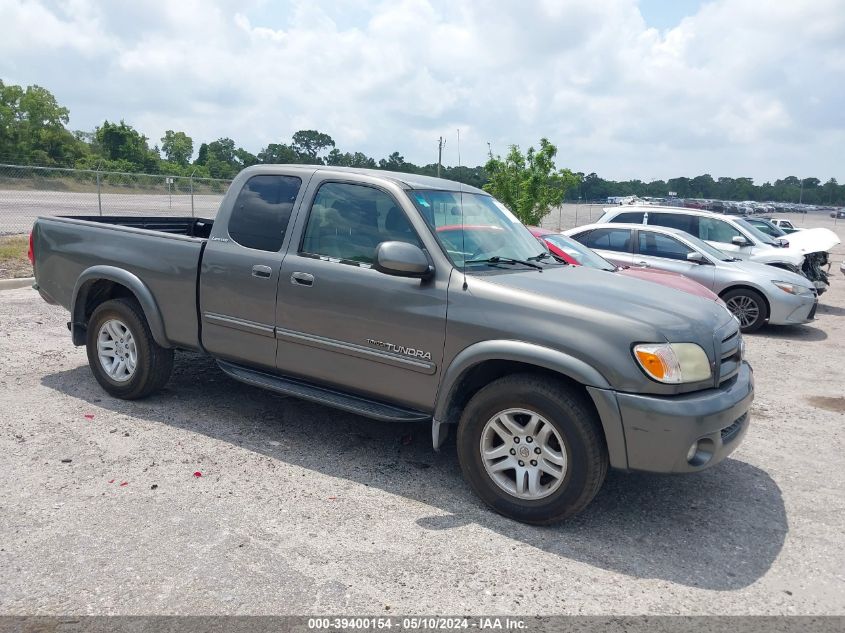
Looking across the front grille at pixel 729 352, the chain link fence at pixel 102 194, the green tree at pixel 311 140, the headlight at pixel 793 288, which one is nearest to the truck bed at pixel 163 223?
the front grille at pixel 729 352

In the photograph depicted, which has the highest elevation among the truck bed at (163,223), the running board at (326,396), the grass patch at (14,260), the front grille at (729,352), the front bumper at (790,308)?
the truck bed at (163,223)

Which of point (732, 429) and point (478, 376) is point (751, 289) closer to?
point (732, 429)

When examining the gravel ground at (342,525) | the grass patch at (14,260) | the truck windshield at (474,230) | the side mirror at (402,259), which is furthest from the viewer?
the grass patch at (14,260)

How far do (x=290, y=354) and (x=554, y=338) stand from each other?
1.90 m

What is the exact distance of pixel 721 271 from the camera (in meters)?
10.7

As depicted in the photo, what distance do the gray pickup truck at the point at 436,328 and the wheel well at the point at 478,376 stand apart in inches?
0.4

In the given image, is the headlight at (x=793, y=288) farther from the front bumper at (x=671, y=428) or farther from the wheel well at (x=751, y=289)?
the front bumper at (x=671, y=428)

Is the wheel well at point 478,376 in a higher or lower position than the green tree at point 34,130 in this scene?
lower

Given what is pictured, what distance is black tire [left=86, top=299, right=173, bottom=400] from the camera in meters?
5.54

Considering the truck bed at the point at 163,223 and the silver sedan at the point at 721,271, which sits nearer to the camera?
the truck bed at the point at 163,223

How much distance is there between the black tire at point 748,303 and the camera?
34.2ft

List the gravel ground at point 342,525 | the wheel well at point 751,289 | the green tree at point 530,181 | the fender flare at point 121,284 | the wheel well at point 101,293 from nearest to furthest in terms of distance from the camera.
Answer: the gravel ground at point 342,525 → the fender flare at point 121,284 → the wheel well at point 101,293 → the wheel well at point 751,289 → the green tree at point 530,181

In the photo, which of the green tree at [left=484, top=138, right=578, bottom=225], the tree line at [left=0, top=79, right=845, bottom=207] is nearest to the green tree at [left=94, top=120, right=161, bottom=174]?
the tree line at [left=0, top=79, right=845, bottom=207]

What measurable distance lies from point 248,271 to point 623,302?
2.52 meters
